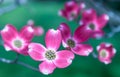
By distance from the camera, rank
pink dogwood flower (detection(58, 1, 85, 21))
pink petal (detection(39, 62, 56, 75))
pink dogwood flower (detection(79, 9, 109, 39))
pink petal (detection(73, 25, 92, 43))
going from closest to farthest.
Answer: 1. pink petal (detection(39, 62, 56, 75))
2. pink petal (detection(73, 25, 92, 43))
3. pink dogwood flower (detection(79, 9, 109, 39))
4. pink dogwood flower (detection(58, 1, 85, 21))

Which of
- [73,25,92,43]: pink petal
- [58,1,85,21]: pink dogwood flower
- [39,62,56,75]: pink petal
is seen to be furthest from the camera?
[58,1,85,21]: pink dogwood flower

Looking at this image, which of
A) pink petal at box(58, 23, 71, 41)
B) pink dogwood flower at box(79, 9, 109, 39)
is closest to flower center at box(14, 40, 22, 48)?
pink petal at box(58, 23, 71, 41)

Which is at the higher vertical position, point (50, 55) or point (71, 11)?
point (71, 11)

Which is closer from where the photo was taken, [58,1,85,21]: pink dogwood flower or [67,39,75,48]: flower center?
[67,39,75,48]: flower center

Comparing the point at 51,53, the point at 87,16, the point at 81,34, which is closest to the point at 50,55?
the point at 51,53

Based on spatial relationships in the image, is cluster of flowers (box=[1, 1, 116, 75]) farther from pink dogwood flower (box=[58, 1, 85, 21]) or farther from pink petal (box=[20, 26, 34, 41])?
pink dogwood flower (box=[58, 1, 85, 21])

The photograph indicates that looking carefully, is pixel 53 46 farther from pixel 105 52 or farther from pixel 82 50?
pixel 105 52
